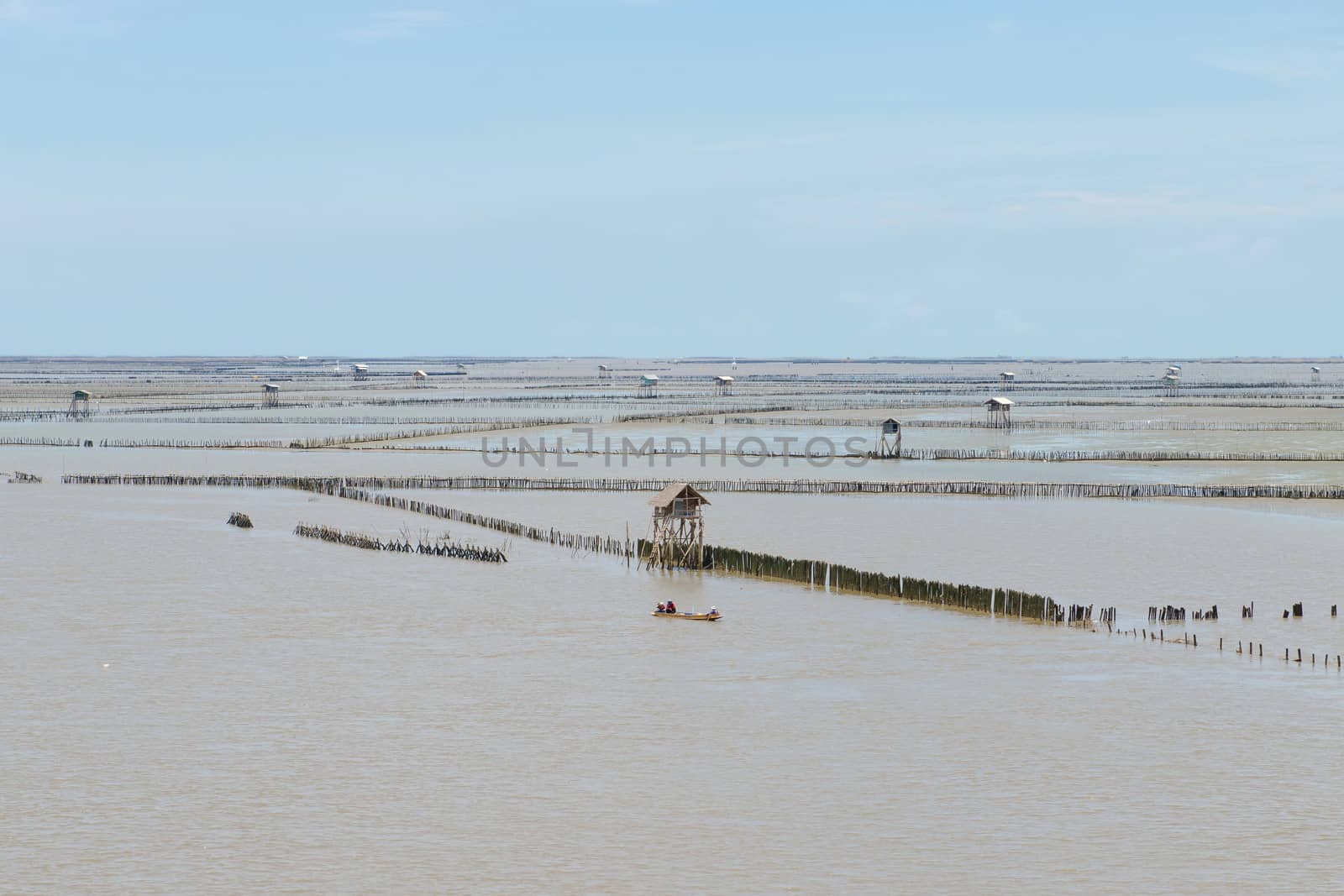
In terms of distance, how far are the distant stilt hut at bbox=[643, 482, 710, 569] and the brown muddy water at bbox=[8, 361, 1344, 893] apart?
1069 millimetres

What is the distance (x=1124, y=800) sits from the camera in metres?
19.2

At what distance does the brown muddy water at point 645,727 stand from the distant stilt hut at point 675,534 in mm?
1069

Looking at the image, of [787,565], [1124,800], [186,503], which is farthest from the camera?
[186,503]

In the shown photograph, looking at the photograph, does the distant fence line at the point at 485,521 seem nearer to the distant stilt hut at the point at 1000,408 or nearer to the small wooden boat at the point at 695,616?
the small wooden boat at the point at 695,616

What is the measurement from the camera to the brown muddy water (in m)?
17.2

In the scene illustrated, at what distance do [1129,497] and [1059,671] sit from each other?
28440 millimetres

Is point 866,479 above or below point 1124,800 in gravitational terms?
above

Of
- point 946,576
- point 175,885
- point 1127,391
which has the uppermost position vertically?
point 1127,391

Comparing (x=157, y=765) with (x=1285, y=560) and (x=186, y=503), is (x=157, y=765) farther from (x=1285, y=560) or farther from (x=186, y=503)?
(x=186, y=503)

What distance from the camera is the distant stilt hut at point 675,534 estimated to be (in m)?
36.2

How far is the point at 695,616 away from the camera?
30266 millimetres

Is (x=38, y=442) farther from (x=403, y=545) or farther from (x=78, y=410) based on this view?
(x=403, y=545)


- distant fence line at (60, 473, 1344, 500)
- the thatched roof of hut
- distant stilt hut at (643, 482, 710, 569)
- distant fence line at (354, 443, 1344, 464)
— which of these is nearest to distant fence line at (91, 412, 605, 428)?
distant fence line at (354, 443, 1344, 464)

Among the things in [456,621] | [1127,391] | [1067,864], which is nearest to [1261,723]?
[1067,864]
